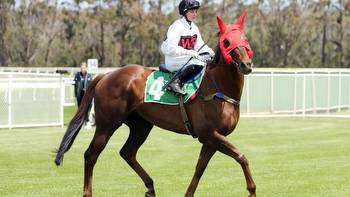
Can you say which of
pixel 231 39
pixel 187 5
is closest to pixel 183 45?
pixel 187 5

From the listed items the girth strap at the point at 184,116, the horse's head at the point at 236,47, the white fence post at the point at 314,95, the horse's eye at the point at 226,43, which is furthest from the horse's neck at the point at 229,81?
the white fence post at the point at 314,95

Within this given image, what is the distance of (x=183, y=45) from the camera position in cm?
876

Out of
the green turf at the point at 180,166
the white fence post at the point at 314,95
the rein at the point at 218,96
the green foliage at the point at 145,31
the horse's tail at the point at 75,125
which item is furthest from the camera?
the green foliage at the point at 145,31

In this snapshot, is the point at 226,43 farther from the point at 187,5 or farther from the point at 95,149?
the point at 95,149

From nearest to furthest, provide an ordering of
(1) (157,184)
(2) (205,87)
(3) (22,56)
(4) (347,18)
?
(2) (205,87)
(1) (157,184)
(4) (347,18)
(3) (22,56)

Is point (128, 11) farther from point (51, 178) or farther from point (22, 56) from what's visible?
point (51, 178)

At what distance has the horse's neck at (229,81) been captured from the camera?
8242 mm

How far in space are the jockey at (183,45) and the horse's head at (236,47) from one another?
544mm

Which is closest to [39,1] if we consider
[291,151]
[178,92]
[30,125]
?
[30,125]

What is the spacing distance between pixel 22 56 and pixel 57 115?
5397cm

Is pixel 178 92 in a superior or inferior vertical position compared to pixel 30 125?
superior

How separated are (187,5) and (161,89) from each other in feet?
3.44

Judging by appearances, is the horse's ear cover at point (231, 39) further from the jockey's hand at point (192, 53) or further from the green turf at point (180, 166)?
the green turf at point (180, 166)

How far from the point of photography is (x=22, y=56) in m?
74.7
